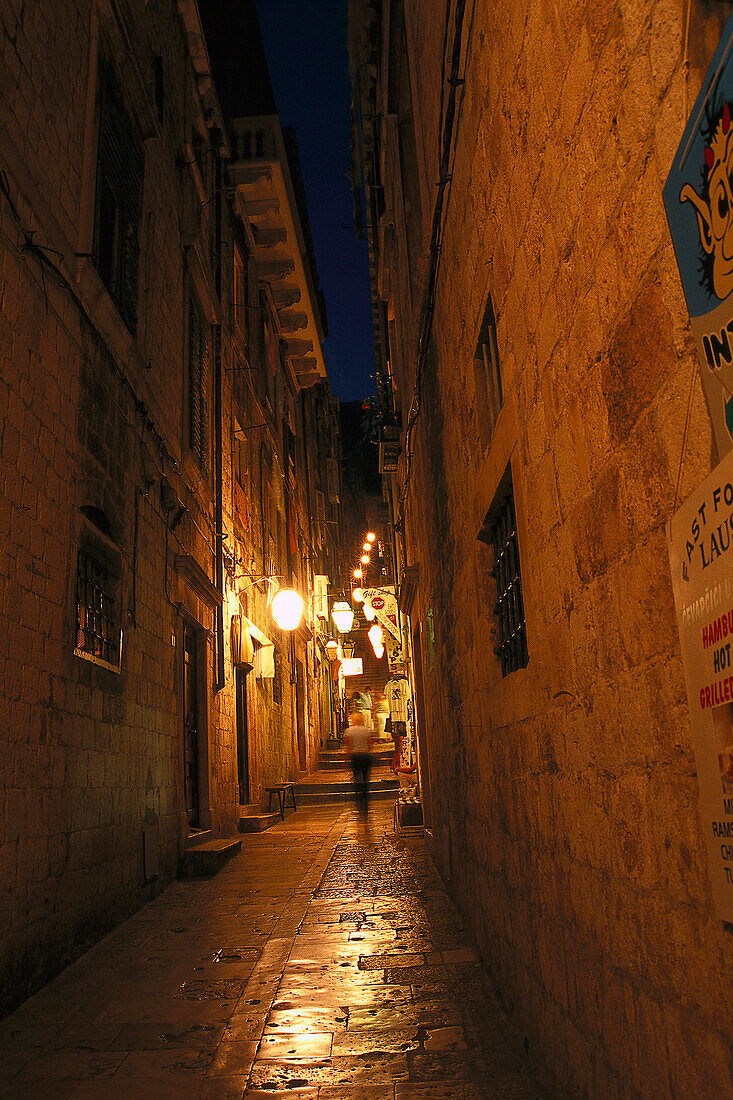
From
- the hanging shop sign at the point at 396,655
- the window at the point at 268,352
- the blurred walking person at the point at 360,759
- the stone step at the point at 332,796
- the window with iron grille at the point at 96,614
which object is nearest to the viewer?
the window with iron grille at the point at 96,614

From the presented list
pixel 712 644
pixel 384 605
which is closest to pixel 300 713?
pixel 384 605

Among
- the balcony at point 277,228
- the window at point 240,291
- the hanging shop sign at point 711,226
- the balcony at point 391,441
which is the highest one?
the balcony at point 277,228

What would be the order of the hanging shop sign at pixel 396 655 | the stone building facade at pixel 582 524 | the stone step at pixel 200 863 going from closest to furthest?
the stone building facade at pixel 582 524, the stone step at pixel 200 863, the hanging shop sign at pixel 396 655

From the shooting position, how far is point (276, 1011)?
414 cm

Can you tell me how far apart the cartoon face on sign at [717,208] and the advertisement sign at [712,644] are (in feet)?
1.19

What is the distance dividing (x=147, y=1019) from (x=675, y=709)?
3648 millimetres

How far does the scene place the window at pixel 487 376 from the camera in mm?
4082

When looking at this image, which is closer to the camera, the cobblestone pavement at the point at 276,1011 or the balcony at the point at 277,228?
the cobblestone pavement at the point at 276,1011

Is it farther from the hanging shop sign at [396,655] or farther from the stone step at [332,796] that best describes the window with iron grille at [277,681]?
the hanging shop sign at [396,655]

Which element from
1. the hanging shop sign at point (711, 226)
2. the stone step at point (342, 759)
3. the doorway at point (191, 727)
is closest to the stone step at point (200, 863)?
the doorway at point (191, 727)

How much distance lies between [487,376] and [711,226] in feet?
9.35

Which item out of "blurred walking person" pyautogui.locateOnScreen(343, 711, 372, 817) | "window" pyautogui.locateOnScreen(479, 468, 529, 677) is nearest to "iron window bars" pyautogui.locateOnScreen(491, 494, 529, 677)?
"window" pyautogui.locateOnScreen(479, 468, 529, 677)

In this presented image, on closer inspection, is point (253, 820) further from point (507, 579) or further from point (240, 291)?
point (240, 291)

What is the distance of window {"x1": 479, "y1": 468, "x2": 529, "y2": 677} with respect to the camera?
382 cm
